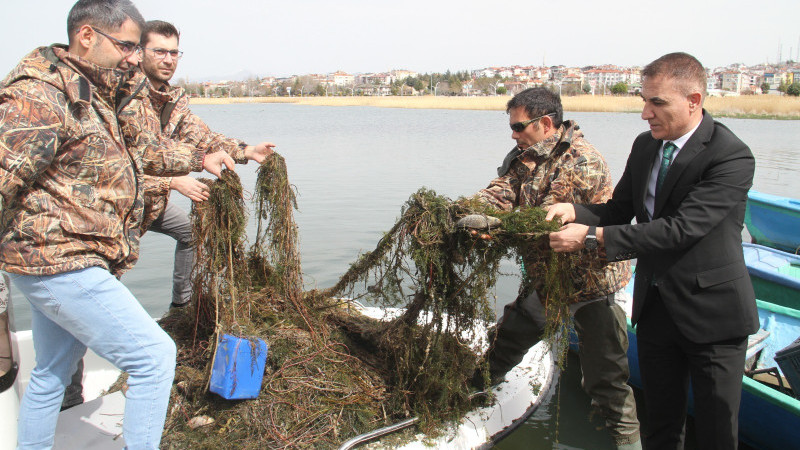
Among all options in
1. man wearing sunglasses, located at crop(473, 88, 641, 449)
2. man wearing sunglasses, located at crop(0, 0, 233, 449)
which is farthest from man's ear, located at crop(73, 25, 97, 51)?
man wearing sunglasses, located at crop(473, 88, 641, 449)

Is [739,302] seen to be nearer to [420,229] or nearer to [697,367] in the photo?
[697,367]

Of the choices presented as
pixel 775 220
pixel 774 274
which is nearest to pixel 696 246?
pixel 774 274

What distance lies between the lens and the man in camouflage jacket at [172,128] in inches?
155

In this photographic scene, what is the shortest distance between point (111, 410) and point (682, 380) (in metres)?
3.60

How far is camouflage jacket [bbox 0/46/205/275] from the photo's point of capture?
2.36 metres

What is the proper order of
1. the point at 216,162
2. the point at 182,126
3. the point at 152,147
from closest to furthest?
the point at 152,147
the point at 216,162
the point at 182,126

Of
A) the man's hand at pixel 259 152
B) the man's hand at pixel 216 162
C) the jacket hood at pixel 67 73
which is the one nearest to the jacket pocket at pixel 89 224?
the jacket hood at pixel 67 73

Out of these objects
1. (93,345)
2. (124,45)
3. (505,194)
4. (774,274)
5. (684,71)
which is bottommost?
(774,274)

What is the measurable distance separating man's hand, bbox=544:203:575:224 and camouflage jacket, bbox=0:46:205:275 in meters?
2.29

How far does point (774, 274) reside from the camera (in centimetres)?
686

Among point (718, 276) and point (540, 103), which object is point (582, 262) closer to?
point (718, 276)

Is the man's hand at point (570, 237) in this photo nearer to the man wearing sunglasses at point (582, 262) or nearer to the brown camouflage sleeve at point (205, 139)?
the man wearing sunglasses at point (582, 262)

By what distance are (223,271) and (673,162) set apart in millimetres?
2989

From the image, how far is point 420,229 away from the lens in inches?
141
